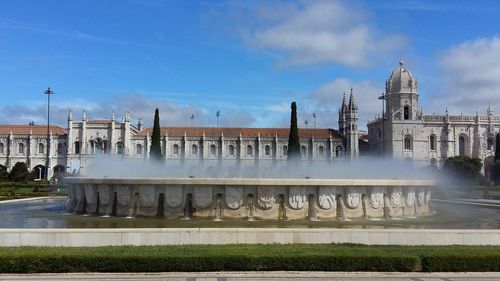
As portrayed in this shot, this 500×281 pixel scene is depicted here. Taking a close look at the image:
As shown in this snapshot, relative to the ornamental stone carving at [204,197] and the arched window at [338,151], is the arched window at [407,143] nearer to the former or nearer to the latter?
the arched window at [338,151]

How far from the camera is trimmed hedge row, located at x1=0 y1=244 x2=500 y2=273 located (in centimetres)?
945

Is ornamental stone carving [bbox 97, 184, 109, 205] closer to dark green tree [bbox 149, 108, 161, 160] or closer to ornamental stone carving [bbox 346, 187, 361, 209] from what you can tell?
ornamental stone carving [bbox 346, 187, 361, 209]

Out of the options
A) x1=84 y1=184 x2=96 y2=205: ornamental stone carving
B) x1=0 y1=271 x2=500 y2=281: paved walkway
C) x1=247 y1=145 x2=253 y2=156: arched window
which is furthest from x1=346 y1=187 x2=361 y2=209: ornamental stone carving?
x1=247 y1=145 x2=253 y2=156: arched window

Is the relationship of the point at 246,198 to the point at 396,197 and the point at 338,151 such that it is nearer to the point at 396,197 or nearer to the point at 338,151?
the point at 396,197

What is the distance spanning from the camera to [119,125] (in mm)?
81938

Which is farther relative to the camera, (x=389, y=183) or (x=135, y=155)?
(x=135, y=155)

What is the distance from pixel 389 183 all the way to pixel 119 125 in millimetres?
69066

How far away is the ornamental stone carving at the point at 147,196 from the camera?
16781mm

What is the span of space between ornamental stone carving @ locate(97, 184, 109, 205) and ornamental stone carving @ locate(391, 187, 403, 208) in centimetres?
944

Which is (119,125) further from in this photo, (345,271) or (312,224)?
(345,271)

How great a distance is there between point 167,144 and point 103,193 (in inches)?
2502

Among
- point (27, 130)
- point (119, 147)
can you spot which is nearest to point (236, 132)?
point (119, 147)

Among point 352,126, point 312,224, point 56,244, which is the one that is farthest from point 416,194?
point 352,126

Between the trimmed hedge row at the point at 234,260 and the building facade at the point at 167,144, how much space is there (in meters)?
71.0
